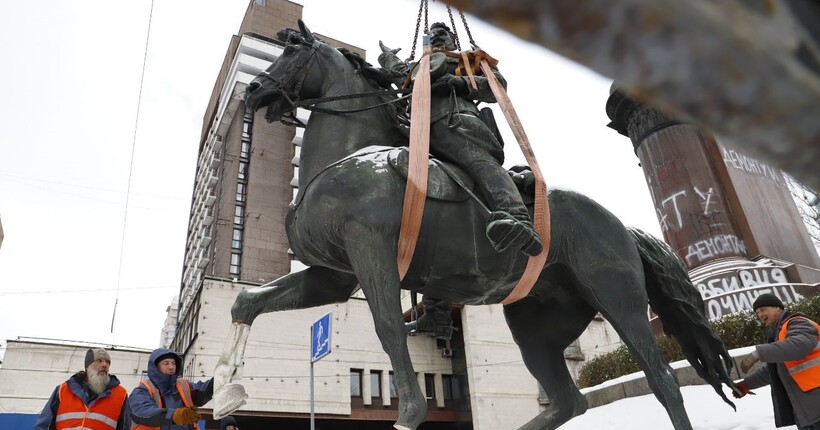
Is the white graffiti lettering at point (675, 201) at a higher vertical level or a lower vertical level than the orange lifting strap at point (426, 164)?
higher

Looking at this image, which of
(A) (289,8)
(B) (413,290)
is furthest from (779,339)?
(A) (289,8)

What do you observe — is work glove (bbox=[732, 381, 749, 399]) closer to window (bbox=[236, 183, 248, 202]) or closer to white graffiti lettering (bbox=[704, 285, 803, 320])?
white graffiti lettering (bbox=[704, 285, 803, 320])

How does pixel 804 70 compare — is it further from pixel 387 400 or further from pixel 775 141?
pixel 387 400

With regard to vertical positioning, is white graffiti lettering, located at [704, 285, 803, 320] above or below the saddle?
above

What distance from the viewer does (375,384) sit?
35.1 metres

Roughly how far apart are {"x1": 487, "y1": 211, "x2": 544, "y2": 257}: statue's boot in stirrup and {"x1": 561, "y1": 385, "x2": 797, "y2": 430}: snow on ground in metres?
3.42

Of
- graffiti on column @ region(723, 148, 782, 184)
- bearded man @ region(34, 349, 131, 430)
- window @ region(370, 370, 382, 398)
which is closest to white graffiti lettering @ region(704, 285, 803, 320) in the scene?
graffiti on column @ region(723, 148, 782, 184)

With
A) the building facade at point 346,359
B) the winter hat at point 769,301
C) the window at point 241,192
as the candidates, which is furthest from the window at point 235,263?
the winter hat at point 769,301

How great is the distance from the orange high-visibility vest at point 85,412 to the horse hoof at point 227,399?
1.43m

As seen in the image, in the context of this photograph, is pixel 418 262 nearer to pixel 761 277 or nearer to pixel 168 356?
pixel 168 356

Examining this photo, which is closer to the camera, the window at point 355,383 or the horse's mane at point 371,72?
the horse's mane at point 371,72

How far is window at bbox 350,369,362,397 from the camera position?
3409 cm

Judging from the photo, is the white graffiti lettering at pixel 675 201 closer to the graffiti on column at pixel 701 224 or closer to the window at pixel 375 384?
the graffiti on column at pixel 701 224

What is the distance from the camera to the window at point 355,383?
34094 millimetres
